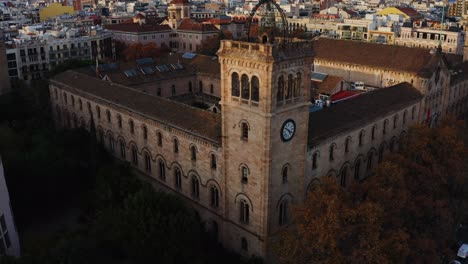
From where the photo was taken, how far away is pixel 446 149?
5319 centimetres

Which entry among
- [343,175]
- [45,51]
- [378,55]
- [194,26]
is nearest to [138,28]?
[194,26]

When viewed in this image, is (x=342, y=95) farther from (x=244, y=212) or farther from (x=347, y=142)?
(x=244, y=212)

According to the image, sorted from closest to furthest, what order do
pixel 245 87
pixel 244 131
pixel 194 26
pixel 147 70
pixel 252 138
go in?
pixel 252 138, pixel 245 87, pixel 244 131, pixel 147 70, pixel 194 26

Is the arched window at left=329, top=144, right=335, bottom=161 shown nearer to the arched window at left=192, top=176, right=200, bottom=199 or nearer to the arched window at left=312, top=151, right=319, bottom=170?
the arched window at left=312, top=151, right=319, bottom=170

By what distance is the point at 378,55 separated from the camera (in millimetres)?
86500

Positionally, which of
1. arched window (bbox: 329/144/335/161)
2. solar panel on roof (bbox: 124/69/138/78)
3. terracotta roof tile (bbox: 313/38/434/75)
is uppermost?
terracotta roof tile (bbox: 313/38/434/75)

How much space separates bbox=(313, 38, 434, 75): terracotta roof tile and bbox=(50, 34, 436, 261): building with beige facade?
12.8 metres

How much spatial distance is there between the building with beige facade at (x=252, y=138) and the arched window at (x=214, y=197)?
0.11 m

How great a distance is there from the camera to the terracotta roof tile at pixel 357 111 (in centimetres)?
5303

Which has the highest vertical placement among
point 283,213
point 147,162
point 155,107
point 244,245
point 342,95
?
point 155,107

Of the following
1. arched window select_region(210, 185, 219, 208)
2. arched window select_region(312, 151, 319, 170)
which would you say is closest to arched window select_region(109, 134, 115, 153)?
arched window select_region(210, 185, 219, 208)

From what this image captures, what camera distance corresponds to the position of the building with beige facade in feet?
144

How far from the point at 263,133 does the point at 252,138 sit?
165 centimetres

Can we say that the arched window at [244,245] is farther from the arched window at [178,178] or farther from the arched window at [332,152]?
the arched window at [332,152]
